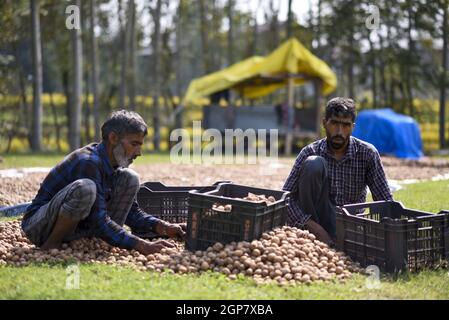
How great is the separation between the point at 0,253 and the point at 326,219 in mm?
2374

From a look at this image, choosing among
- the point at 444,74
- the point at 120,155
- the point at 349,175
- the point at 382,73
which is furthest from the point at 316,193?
the point at 382,73

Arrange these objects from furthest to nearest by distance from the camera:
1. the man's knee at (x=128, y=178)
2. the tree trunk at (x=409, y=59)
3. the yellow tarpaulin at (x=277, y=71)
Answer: the tree trunk at (x=409, y=59)
the yellow tarpaulin at (x=277, y=71)
the man's knee at (x=128, y=178)

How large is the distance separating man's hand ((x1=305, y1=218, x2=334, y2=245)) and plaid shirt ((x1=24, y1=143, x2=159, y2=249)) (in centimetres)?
130

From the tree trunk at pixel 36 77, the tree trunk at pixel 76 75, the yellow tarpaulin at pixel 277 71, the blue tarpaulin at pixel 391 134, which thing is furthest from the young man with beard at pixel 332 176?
the tree trunk at pixel 36 77

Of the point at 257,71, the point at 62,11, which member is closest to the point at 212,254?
the point at 257,71

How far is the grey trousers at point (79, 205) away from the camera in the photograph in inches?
170

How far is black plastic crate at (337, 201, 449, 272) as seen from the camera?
4184 mm

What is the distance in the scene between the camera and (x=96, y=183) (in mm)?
4449

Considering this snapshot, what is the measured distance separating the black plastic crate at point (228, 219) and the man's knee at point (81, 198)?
0.68 m

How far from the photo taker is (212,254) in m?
4.23

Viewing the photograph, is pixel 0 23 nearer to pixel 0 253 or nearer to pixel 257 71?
pixel 257 71

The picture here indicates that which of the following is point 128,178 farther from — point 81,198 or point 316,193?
point 316,193

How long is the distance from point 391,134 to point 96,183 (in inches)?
515

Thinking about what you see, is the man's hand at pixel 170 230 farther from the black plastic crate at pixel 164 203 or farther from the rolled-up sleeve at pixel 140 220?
the black plastic crate at pixel 164 203
